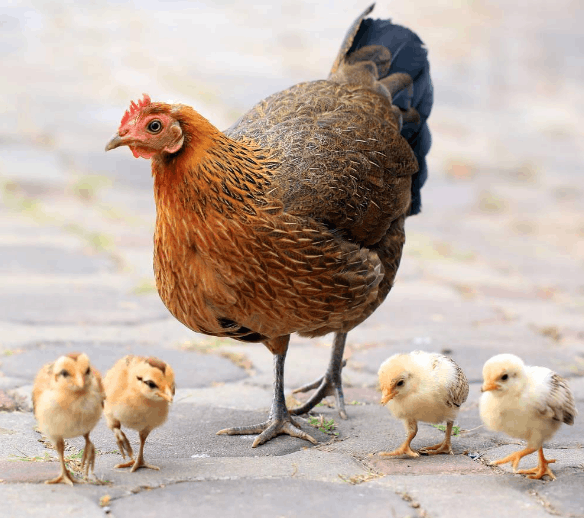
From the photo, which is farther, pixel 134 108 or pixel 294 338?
pixel 294 338

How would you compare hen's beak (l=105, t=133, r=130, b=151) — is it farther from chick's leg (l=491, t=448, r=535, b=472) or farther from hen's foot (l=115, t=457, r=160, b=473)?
chick's leg (l=491, t=448, r=535, b=472)

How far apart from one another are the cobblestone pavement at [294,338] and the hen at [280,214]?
60 cm

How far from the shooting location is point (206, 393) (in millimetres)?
4395

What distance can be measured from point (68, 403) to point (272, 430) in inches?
48.1

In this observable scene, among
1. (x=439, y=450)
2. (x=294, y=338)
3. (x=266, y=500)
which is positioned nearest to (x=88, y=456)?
(x=266, y=500)

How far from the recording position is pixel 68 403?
116 inches

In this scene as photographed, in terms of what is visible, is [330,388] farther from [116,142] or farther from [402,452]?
[116,142]

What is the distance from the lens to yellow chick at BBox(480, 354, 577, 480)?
3168 millimetres

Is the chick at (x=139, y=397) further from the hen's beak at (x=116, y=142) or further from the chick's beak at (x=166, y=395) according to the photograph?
the hen's beak at (x=116, y=142)

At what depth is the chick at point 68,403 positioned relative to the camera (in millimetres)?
2938

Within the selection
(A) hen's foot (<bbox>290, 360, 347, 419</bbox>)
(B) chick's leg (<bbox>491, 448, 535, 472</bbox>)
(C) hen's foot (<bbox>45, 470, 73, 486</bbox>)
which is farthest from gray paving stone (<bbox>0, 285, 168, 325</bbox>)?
(B) chick's leg (<bbox>491, 448, 535, 472</bbox>)

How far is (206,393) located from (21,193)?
5.46 m

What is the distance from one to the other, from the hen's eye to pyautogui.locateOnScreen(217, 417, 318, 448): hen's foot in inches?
56.0

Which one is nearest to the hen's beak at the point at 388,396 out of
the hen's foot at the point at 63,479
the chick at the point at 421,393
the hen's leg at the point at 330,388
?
the chick at the point at 421,393
